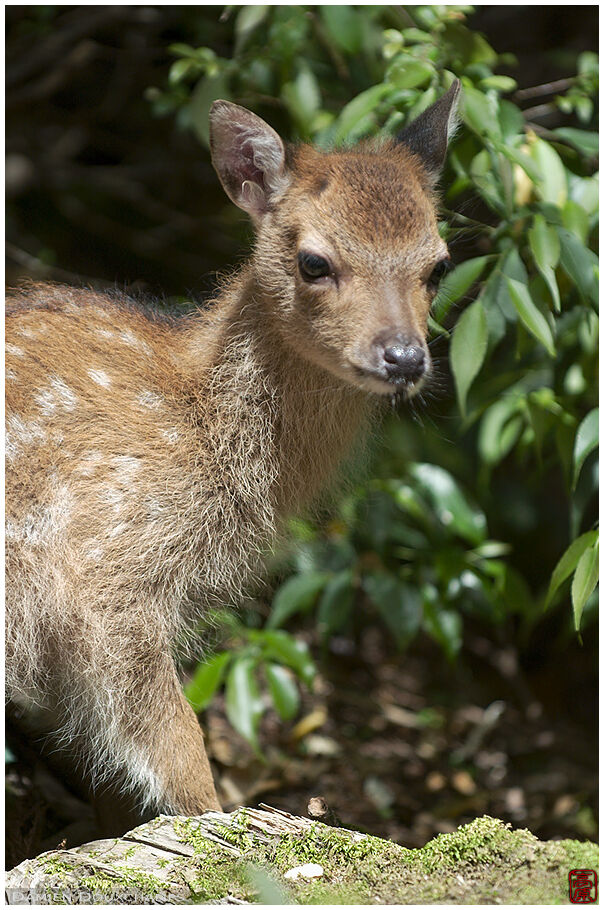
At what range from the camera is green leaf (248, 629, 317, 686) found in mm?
4602

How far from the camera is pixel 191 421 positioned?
12.8 feet

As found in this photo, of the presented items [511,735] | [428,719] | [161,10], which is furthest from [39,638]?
Answer: [161,10]

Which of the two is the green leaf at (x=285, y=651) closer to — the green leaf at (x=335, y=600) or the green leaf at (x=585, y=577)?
the green leaf at (x=335, y=600)

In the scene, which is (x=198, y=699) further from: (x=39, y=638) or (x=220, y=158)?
(x=220, y=158)

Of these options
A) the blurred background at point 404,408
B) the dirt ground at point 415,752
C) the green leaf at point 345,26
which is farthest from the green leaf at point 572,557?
the green leaf at point 345,26

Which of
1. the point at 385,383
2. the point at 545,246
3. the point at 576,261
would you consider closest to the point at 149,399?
the point at 385,383

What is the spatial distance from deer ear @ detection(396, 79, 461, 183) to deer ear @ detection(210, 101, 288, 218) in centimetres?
56

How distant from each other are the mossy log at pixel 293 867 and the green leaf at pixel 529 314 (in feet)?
5.24

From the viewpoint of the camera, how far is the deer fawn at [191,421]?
3557 mm

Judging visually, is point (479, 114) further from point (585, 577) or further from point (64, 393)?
point (64, 393)

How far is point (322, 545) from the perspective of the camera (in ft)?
17.3

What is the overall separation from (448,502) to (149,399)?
1.80 metres

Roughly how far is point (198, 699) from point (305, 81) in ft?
9.12

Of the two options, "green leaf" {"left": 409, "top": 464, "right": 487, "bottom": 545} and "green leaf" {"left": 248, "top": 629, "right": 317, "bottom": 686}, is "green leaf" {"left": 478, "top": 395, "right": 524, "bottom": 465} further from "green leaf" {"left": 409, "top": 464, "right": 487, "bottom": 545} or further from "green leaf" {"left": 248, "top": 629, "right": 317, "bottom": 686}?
"green leaf" {"left": 248, "top": 629, "right": 317, "bottom": 686}
